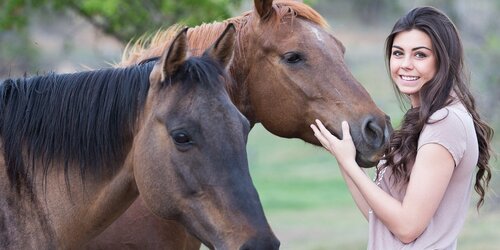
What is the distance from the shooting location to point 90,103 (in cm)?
424

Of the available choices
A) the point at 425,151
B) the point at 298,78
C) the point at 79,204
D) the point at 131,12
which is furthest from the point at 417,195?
the point at 131,12

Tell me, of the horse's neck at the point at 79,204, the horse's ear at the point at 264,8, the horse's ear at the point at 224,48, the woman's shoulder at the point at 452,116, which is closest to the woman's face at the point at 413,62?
the woman's shoulder at the point at 452,116

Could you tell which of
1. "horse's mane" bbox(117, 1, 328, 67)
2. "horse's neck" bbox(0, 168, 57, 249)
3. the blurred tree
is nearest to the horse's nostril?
"horse's mane" bbox(117, 1, 328, 67)

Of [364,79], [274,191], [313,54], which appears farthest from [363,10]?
[313,54]

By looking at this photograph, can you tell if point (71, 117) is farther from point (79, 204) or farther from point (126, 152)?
point (79, 204)

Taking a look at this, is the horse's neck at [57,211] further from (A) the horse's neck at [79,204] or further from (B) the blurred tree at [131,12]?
(B) the blurred tree at [131,12]

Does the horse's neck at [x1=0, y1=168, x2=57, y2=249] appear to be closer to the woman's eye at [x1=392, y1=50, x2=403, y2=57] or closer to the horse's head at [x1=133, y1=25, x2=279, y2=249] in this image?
the horse's head at [x1=133, y1=25, x2=279, y2=249]

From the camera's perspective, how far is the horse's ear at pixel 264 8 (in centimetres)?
545

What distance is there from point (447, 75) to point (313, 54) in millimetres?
1161

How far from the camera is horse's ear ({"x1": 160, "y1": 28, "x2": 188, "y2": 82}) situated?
13.2 ft

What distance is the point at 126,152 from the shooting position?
4.21 metres

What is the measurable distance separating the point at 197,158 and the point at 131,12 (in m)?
5.83

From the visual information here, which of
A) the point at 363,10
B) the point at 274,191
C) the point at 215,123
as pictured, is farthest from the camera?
the point at 363,10

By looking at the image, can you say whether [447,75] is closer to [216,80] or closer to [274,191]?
[216,80]
